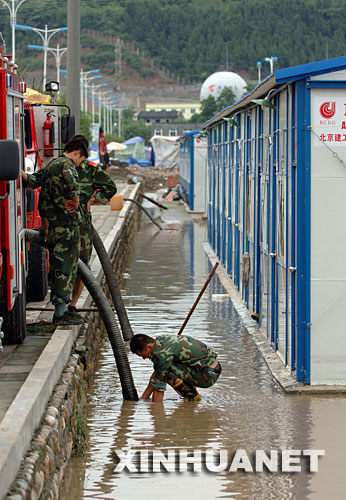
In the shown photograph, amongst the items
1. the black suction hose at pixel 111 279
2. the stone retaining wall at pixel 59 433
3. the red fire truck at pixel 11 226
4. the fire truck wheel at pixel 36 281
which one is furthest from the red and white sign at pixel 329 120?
the fire truck wheel at pixel 36 281

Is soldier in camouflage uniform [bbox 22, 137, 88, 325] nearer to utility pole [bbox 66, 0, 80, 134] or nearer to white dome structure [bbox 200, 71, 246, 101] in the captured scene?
utility pole [bbox 66, 0, 80, 134]

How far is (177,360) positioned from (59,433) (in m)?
2.23

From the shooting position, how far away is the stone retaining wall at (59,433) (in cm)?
603

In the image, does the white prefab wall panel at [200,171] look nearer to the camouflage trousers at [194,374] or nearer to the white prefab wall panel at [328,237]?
the white prefab wall panel at [328,237]

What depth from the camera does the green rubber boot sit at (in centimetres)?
972

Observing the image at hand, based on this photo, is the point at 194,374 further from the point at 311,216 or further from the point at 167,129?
the point at 167,129

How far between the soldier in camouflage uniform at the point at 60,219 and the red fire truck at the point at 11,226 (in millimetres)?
253

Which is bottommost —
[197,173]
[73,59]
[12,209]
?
[197,173]

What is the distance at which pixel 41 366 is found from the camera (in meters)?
7.99

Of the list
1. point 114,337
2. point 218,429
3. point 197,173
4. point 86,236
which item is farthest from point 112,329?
point 197,173

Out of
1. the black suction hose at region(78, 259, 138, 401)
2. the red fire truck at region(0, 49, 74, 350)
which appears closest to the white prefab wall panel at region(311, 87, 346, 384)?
the black suction hose at region(78, 259, 138, 401)

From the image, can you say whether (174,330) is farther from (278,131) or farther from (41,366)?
(41,366)

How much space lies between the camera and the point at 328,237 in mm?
10242

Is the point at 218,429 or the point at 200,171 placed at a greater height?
the point at 200,171
